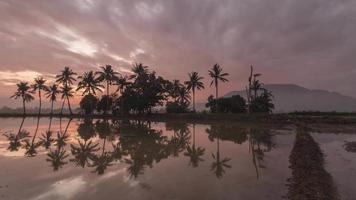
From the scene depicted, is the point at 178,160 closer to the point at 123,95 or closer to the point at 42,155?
the point at 42,155

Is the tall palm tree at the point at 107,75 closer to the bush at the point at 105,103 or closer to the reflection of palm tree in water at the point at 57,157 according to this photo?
the bush at the point at 105,103

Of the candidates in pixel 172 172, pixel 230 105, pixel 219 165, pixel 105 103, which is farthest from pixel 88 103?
pixel 172 172

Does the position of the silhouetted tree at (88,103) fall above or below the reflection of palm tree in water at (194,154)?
above

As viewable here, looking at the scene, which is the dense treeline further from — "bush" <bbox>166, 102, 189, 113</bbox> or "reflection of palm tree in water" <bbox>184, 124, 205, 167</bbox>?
"reflection of palm tree in water" <bbox>184, 124, 205, 167</bbox>

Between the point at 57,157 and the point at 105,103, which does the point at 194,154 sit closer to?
the point at 57,157

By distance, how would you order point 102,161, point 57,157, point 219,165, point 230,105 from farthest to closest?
point 230,105, point 57,157, point 102,161, point 219,165

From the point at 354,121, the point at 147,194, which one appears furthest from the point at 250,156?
the point at 354,121

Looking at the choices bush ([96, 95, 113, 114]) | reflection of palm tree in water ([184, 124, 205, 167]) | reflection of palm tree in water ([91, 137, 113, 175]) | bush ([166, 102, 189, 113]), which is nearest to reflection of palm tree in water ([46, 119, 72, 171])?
reflection of palm tree in water ([91, 137, 113, 175])

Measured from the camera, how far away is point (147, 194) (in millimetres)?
10742

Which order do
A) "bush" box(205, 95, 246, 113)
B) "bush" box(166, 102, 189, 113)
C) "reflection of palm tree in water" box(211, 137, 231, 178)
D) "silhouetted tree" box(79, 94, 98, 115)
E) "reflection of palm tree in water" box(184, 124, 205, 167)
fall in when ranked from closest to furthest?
1. "reflection of palm tree in water" box(211, 137, 231, 178)
2. "reflection of palm tree in water" box(184, 124, 205, 167)
3. "bush" box(205, 95, 246, 113)
4. "bush" box(166, 102, 189, 113)
5. "silhouetted tree" box(79, 94, 98, 115)

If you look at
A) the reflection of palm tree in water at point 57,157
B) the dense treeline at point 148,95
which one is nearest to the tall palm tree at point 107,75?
the dense treeline at point 148,95

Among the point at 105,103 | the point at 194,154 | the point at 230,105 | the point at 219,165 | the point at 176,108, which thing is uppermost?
the point at 105,103

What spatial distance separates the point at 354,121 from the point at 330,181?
117ft

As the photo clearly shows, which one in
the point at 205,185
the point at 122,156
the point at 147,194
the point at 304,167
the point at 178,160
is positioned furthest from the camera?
the point at 122,156
